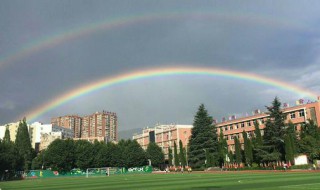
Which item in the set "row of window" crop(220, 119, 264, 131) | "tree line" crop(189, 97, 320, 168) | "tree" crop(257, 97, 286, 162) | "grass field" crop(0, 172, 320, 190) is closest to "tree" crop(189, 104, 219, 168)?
"tree line" crop(189, 97, 320, 168)

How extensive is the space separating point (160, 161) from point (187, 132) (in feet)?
78.5

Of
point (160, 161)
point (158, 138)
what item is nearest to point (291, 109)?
point (160, 161)

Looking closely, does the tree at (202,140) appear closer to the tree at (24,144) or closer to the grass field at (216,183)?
the grass field at (216,183)

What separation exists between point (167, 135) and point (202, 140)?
184ft

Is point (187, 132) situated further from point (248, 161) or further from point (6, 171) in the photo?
point (6, 171)

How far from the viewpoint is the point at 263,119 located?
114m

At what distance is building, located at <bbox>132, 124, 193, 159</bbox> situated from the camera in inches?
6043

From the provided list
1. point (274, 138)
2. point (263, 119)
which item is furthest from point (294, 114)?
point (274, 138)

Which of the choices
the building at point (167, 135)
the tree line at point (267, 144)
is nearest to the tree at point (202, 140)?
the tree line at point (267, 144)

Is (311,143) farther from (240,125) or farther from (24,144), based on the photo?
(24,144)

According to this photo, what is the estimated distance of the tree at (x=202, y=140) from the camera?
104 metres

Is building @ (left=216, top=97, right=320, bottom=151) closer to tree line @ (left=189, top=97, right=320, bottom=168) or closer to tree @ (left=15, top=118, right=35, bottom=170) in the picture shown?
tree line @ (left=189, top=97, right=320, bottom=168)

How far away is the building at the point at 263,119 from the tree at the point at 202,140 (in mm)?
12112

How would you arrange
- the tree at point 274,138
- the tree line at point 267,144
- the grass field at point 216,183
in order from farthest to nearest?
1. the tree at point 274,138
2. the tree line at point 267,144
3. the grass field at point 216,183
